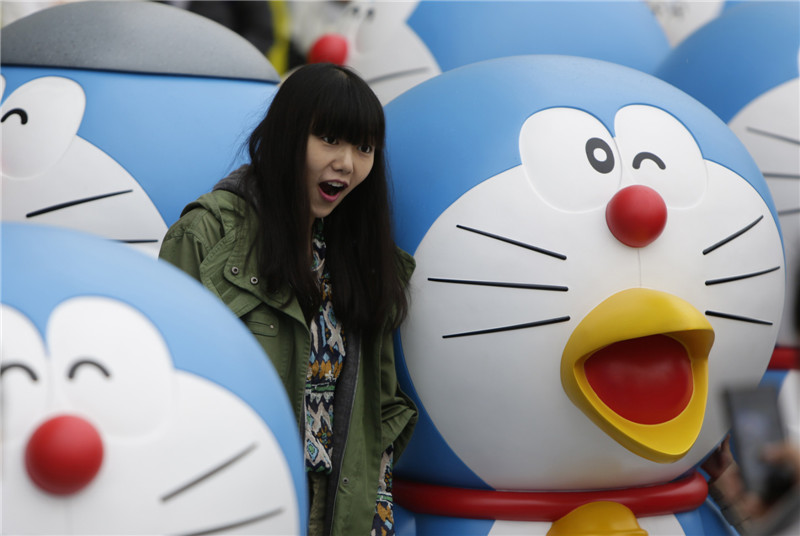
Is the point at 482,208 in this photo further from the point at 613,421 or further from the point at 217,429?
the point at 217,429

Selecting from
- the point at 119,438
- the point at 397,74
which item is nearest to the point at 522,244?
the point at 119,438

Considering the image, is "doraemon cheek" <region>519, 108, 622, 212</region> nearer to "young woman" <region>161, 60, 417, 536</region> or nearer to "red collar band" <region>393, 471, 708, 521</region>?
"young woman" <region>161, 60, 417, 536</region>

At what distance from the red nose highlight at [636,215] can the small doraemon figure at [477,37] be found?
Answer: 150 centimetres

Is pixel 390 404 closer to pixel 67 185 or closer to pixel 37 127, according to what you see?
pixel 67 185

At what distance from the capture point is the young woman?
223 centimetres

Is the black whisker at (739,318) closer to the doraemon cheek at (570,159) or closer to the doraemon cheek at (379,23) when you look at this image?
the doraemon cheek at (570,159)

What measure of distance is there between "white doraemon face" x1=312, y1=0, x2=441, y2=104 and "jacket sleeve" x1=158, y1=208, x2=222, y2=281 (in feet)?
6.03

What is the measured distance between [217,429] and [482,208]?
999 millimetres

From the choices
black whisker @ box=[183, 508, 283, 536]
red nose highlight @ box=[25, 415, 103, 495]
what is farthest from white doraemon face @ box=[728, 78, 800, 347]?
red nose highlight @ box=[25, 415, 103, 495]

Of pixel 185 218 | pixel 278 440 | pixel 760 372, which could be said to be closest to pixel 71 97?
pixel 185 218

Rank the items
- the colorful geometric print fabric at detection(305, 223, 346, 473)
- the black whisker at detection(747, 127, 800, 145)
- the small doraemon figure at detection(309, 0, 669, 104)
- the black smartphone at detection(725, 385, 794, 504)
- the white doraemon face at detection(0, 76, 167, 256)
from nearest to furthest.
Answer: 1. the black smartphone at detection(725, 385, 794, 504)
2. the colorful geometric print fabric at detection(305, 223, 346, 473)
3. the white doraemon face at detection(0, 76, 167, 256)
4. the black whisker at detection(747, 127, 800, 145)
5. the small doraemon figure at detection(309, 0, 669, 104)

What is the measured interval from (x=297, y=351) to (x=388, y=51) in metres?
2.02

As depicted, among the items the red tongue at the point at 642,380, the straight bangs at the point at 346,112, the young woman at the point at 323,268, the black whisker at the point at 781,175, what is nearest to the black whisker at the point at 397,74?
the black whisker at the point at 781,175

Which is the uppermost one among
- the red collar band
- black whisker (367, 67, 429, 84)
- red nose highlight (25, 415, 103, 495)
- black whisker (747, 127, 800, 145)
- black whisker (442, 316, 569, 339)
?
black whisker (367, 67, 429, 84)
